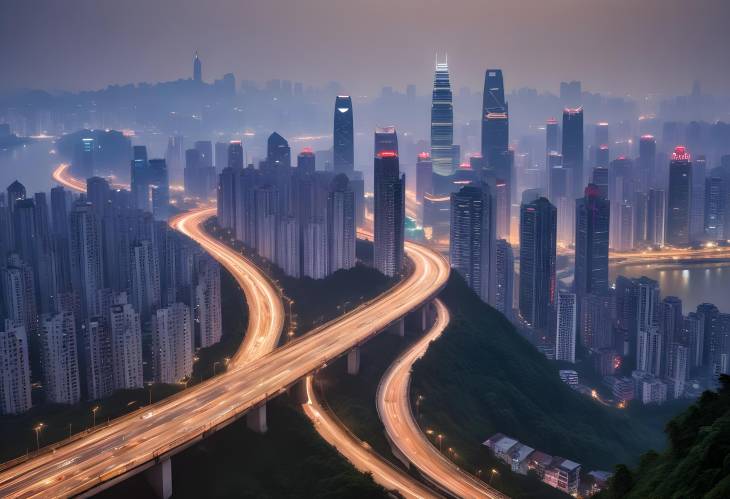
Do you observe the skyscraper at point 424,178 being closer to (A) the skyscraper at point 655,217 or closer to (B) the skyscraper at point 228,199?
(A) the skyscraper at point 655,217

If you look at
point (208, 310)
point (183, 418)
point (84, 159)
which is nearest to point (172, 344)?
point (208, 310)

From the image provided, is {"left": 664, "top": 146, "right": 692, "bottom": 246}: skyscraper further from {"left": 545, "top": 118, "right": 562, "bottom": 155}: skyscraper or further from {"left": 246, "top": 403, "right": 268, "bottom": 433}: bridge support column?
{"left": 246, "top": 403, "right": 268, "bottom": 433}: bridge support column

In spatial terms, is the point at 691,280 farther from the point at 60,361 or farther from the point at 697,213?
the point at 60,361

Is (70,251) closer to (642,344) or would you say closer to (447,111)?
(642,344)

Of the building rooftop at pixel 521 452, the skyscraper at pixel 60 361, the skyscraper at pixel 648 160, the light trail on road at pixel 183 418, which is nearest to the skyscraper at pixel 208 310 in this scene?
the light trail on road at pixel 183 418

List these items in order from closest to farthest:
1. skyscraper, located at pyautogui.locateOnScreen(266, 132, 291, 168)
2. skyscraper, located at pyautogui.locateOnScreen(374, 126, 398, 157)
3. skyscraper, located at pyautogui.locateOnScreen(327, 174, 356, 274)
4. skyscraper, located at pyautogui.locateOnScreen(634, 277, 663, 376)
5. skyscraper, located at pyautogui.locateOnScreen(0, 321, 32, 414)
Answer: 1. skyscraper, located at pyautogui.locateOnScreen(0, 321, 32, 414)
2. skyscraper, located at pyautogui.locateOnScreen(327, 174, 356, 274)
3. skyscraper, located at pyautogui.locateOnScreen(634, 277, 663, 376)
4. skyscraper, located at pyautogui.locateOnScreen(266, 132, 291, 168)
5. skyscraper, located at pyautogui.locateOnScreen(374, 126, 398, 157)

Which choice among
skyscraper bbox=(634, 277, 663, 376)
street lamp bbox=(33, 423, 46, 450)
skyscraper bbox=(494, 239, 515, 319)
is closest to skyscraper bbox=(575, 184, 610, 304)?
skyscraper bbox=(494, 239, 515, 319)
